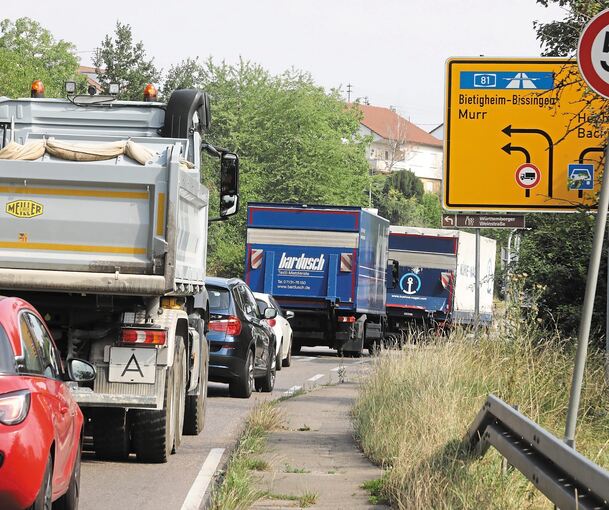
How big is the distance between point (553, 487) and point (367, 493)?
3.35m

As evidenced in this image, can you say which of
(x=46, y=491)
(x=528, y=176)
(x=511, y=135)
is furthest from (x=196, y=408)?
(x=46, y=491)

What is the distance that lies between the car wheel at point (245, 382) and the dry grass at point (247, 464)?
11.9 ft

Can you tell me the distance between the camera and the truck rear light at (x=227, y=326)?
723 inches

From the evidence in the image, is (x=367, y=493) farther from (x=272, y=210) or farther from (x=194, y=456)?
(x=272, y=210)

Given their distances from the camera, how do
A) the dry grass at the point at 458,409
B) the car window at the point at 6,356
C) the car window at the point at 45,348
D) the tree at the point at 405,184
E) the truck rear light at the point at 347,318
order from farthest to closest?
the tree at the point at 405,184 → the truck rear light at the point at 347,318 → the dry grass at the point at 458,409 → the car window at the point at 45,348 → the car window at the point at 6,356

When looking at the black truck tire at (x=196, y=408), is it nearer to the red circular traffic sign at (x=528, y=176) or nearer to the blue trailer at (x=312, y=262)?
the red circular traffic sign at (x=528, y=176)

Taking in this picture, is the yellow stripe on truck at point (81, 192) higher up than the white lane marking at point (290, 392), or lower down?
higher up

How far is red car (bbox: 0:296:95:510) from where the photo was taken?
250 inches

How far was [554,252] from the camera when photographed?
20125 millimetres

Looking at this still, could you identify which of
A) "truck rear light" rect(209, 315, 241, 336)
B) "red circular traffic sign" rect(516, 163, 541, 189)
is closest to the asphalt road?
"truck rear light" rect(209, 315, 241, 336)

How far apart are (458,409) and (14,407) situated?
18.3 ft

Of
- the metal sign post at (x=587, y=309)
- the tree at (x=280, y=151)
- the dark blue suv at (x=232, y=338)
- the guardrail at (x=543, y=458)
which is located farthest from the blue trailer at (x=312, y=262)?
the tree at (x=280, y=151)

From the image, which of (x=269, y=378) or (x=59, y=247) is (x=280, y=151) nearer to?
(x=269, y=378)

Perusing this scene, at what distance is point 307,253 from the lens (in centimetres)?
3078
